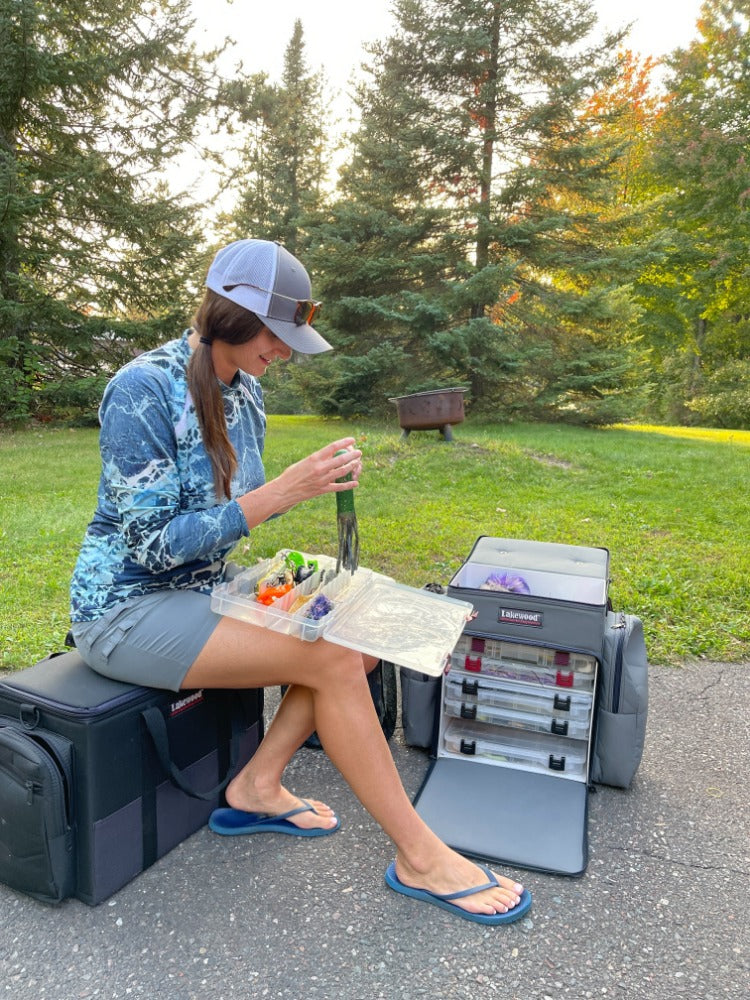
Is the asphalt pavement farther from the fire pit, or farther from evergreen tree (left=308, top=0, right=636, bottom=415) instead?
evergreen tree (left=308, top=0, right=636, bottom=415)

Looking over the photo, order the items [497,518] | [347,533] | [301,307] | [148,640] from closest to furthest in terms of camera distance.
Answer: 1. [148,640]
2. [301,307]
3. [347,533]
4. [497,518]

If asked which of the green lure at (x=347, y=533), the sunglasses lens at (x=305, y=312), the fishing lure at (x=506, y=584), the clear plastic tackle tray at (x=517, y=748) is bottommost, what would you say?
the clear plastic tackle tray at (x=517, y=748)

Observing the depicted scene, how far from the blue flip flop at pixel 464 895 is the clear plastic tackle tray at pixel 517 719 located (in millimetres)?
573

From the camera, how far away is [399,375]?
41.0ft

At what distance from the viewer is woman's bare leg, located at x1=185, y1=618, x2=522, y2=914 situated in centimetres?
166

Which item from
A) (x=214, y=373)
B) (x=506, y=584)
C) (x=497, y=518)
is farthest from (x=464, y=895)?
(x=497, y=518)

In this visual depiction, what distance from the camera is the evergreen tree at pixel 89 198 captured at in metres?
10.2

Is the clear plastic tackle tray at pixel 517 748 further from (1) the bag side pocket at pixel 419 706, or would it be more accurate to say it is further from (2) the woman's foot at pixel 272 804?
(2) the woman's foot at pixel 272 804

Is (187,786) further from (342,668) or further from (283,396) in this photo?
(283,396)

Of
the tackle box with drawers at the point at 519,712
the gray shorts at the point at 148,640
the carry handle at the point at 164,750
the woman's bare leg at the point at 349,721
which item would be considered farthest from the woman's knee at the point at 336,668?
the tackle box with drawers at the point at 519,712

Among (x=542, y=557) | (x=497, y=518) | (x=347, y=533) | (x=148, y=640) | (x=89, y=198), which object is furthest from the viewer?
(x=89, y=198)

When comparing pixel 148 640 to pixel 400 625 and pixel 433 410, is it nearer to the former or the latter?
pixel 400 625

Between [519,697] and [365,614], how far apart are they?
72 cm

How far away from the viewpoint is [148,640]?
65.1 inches
